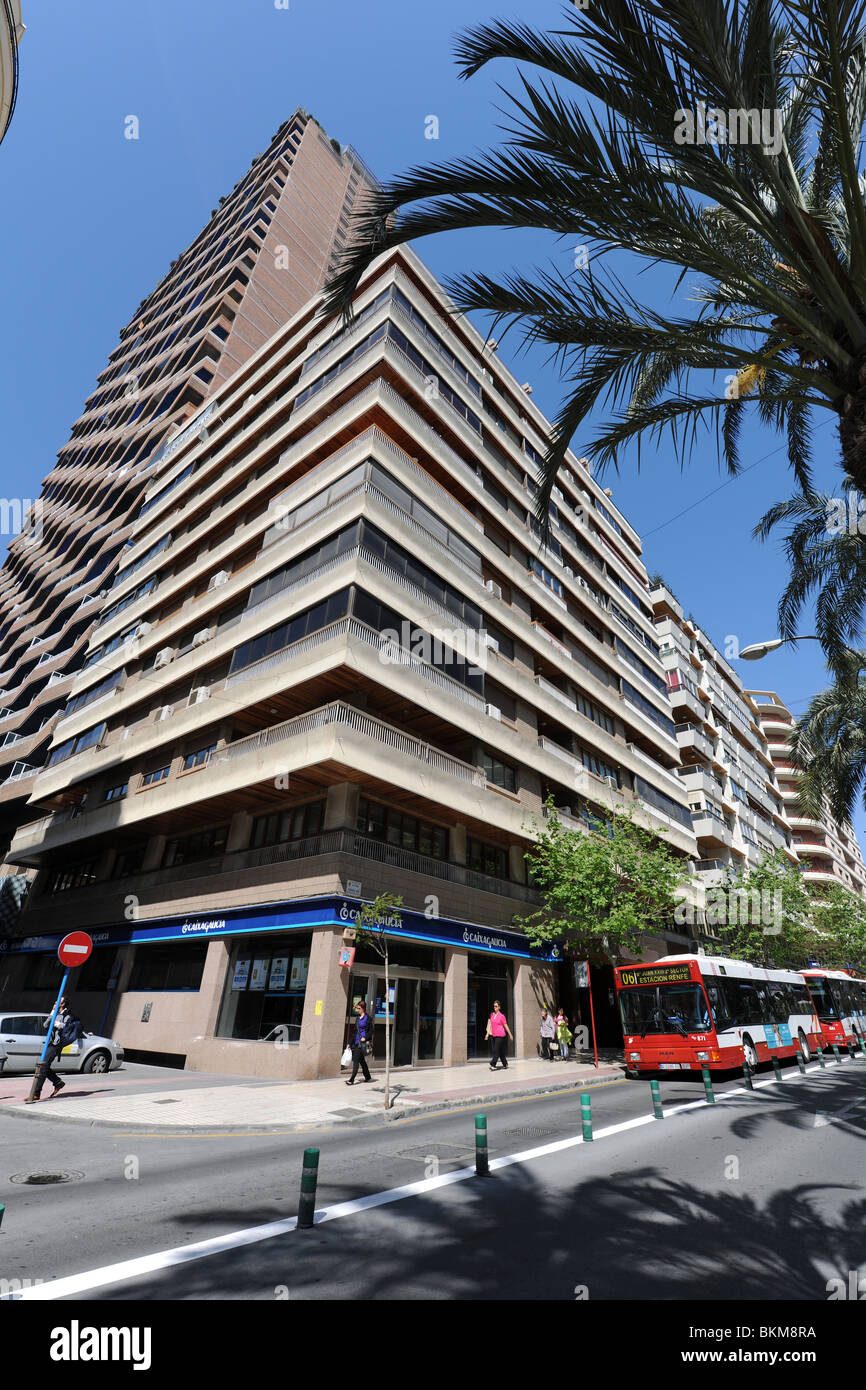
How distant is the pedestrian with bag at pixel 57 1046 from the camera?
44.5 feet

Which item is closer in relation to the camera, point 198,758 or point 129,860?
point 198,758

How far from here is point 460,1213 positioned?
243 inches

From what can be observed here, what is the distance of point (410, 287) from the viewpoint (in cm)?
2870

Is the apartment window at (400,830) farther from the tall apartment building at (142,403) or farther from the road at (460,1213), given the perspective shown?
the tall apartment building at (142,403)

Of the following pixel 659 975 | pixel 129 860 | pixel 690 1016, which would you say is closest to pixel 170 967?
pixel 129 860

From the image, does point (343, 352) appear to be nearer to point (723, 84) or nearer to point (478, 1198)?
point (723, 84)

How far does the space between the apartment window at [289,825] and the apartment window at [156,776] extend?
5.95 meters

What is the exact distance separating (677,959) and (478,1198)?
12.8m

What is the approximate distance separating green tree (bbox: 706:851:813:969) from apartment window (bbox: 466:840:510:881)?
16321 millimetres

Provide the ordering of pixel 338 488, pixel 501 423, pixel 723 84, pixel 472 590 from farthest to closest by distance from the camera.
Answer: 1. pixel 501 423
2. pixel 472 590
3. pixel 338 488
4. pixel 723 84

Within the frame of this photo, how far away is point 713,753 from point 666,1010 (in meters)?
35.7

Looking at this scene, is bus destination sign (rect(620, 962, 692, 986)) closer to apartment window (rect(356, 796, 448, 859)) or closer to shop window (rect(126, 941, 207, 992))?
apartment window (rect(356, 796, 448, 859))

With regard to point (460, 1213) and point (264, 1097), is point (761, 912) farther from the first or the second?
point (460, 1213)

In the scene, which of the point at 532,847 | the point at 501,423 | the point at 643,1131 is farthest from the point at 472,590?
the point at 643,1131
